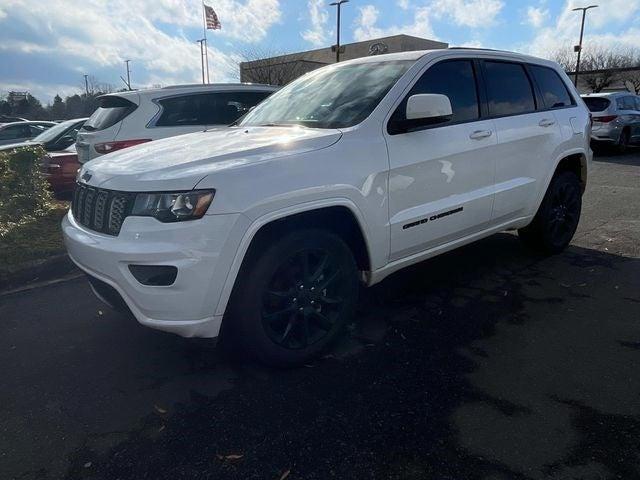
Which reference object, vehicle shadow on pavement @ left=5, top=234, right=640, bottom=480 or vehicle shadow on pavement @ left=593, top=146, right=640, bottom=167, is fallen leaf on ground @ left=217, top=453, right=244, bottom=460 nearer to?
vehicle shadow on pavement @ left=5, top=234, right=640, bottom=480

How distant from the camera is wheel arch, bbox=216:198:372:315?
2619 mm

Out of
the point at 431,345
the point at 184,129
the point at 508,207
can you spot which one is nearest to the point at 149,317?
the point at 431,345

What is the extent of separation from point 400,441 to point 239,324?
3.39ft

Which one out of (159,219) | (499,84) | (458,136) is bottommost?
(159,219)

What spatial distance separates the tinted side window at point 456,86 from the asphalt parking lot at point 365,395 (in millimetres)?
1463

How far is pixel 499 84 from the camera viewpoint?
165 inches

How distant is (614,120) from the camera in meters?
13.7

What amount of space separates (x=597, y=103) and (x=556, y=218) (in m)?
11.3

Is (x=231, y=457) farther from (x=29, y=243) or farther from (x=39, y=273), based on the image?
(x=29, y=243)

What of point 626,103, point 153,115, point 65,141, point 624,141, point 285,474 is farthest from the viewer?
point 626,103

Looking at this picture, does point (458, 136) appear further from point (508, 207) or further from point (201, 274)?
point (201, 274)

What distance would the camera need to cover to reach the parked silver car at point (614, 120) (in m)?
13.7

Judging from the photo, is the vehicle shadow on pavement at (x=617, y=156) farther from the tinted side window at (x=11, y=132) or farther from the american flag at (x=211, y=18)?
the american flag at (x=211, y=18)

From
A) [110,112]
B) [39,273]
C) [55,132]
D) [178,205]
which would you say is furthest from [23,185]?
[178,205]
